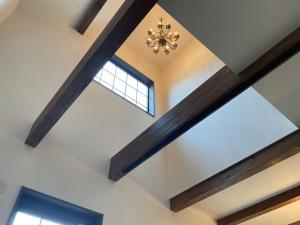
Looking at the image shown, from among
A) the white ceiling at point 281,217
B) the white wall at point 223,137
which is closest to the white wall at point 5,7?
the white wall at point 223,137

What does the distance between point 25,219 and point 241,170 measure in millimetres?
2541

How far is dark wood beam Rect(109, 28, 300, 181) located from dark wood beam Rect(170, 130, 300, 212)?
43.7 inches

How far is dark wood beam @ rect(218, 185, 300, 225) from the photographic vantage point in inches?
160

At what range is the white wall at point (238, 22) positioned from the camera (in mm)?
2283

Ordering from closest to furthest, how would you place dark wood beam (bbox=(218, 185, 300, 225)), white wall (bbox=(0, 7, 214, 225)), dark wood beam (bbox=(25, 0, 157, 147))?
dark wood beam (bbox=(25, 0, 157, 147)) → white wall (bbox=(0, 7, 214, 225)) → dark wood beam (bbox=(218, 185, 300, 225))

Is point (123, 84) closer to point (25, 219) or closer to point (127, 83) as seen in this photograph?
point (127, 83)

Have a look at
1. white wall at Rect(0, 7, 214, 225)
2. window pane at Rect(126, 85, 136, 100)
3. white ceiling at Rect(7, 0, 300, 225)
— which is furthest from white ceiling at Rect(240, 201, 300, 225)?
window pane at Rect(126, 85, 136, 100)

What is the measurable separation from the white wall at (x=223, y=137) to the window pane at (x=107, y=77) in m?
1.48

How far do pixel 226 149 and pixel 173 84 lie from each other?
2.30m

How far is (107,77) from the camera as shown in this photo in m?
5.00

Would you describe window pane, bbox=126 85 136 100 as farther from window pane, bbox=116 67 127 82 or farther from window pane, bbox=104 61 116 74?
window pane, bbox=104 61 116 74

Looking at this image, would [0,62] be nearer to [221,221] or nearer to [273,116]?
[273,116]

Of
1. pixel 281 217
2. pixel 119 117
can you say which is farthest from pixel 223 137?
pixel 281 217

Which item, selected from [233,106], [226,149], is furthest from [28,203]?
[233,106]
